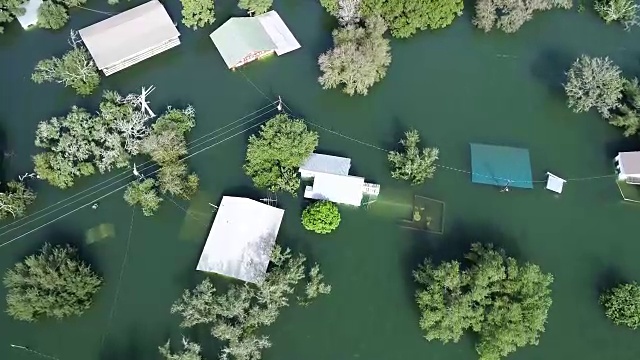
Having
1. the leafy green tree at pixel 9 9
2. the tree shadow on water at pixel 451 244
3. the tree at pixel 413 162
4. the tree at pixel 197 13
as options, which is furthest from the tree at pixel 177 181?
the leafy green tree at pixel 9 9

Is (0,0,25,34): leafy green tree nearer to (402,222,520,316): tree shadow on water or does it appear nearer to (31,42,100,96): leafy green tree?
(31,42,100,96): leafy green tree

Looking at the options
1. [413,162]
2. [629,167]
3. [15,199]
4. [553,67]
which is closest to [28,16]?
[15,199]

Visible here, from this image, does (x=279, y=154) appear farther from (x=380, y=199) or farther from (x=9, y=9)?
(x=9, y=9)

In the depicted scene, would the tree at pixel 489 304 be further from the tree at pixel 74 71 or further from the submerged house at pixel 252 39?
the tree at pixel 74 71

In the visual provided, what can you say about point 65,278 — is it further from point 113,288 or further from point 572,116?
point 572,116

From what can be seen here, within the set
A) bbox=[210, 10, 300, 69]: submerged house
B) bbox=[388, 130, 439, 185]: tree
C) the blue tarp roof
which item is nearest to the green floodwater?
the blue tarp roof

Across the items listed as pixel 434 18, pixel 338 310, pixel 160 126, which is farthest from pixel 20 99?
pixel 434 18
